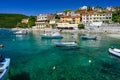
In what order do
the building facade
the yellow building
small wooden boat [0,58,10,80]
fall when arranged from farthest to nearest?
the yellow building
the building facade
small wooden boat [0,58,10,80]

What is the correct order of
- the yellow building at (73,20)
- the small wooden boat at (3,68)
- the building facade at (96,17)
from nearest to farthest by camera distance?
the small wooden boat at (3,68) < the building facade at (96,17) < the yellow building at (73,20)

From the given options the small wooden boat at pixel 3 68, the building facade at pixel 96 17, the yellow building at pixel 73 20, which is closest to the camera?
the small wooden boat at pixel 3 68

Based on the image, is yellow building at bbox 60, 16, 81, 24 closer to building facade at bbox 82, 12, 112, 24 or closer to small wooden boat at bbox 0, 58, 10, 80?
building facade at bbox 82, 12, 112, 24

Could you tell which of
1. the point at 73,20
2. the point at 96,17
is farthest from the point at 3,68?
the point at 73,20

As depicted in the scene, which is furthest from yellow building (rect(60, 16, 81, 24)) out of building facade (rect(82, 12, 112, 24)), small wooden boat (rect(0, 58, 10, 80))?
small wooden boat (rect(0, 58, 10, 80))

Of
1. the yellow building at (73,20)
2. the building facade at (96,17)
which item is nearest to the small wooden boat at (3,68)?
the building facade at (96,17)

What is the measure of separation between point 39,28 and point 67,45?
106 m

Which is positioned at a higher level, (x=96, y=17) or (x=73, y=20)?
(x=96, y=17)

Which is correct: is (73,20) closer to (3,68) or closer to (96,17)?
(96,17)

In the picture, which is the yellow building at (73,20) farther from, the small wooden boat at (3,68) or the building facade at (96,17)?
the small wooden boat at (3,68)

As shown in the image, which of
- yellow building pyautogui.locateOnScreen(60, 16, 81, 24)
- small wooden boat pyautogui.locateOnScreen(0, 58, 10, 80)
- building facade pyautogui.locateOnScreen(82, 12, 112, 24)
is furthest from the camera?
yellow building pyautogui.locateOnScreen(60, 16, 81, 24)

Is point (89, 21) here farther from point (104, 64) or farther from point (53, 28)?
point (104, 64)

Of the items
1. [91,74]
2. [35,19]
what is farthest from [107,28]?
[91,74]

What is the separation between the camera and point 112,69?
3284 cm
